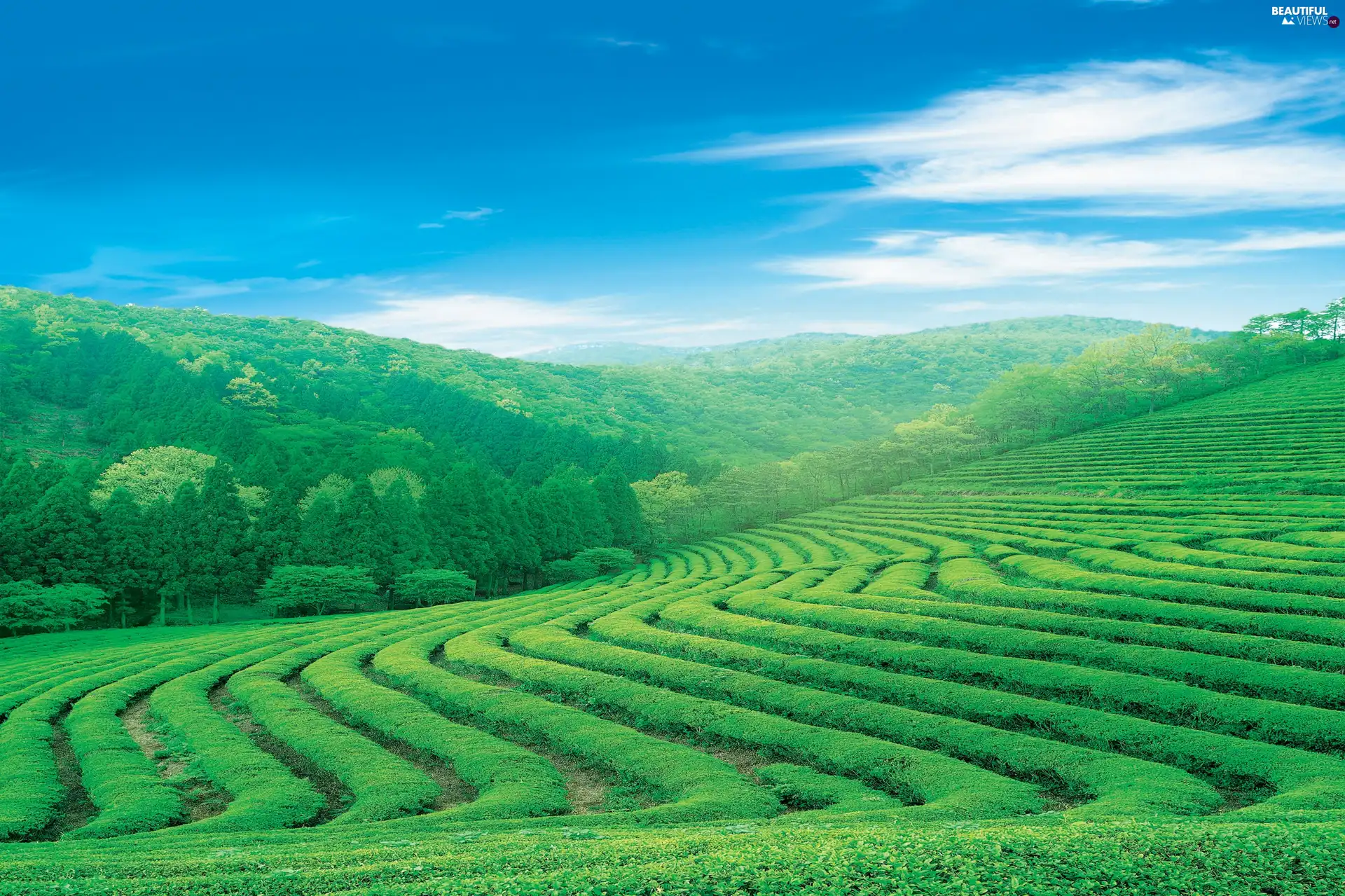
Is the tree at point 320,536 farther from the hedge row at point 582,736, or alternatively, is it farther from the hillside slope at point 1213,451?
the hillside slope at point 1213,451

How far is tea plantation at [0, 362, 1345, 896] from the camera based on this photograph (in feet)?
32.5

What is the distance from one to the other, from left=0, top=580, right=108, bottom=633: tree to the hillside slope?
69.0 metres

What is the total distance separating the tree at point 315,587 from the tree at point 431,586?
2502mm

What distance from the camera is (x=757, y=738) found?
20.4 m

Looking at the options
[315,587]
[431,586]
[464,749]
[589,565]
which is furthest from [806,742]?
[589,565]

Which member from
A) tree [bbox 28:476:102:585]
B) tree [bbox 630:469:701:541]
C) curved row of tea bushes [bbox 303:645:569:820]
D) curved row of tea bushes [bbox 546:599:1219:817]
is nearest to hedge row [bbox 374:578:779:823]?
curved row of tea bushes [bbox 303:645:569:820]

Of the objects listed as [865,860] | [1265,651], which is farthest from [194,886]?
[1265,651]

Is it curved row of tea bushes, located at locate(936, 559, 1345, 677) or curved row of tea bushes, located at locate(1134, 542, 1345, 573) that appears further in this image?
curved row of tea bushes, located at locate(1134, 542, 1345, 573)

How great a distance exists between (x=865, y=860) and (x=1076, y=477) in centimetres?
6822

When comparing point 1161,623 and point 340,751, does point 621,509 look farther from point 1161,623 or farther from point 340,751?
point 340,751

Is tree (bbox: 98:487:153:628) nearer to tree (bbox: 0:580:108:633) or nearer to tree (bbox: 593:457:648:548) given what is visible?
tree (bbox: 0:580:108:633)

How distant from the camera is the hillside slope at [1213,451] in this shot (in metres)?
55.7

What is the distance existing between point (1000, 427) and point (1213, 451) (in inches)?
1685

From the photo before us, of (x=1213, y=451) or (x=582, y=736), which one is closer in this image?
(x=582, y=736)
